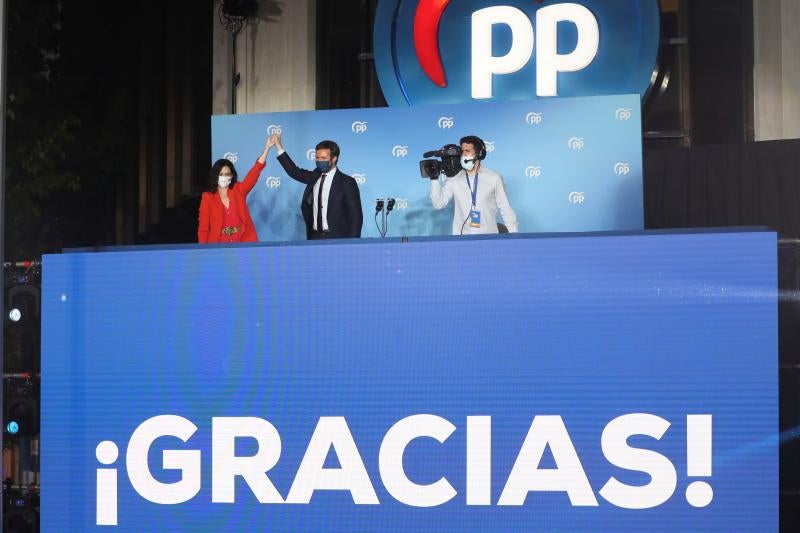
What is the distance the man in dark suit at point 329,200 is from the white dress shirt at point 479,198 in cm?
60

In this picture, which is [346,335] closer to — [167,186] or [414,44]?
[414,44]

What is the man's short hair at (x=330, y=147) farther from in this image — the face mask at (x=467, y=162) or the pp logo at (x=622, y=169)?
the pp logo at (x=622, y=169)

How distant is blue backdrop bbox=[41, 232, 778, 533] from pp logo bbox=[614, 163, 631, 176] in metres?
5.27

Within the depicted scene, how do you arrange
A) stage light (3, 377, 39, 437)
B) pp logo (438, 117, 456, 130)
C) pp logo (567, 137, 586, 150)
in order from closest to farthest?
A: stage light (3, 377, 39, 437)
pp logo (567, 137, 586, 150)
pp logo (438, 117, 456, 130)

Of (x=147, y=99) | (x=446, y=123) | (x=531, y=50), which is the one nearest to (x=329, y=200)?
(x=446, y=123)

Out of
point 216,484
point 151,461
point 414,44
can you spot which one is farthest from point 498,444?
point 414,44

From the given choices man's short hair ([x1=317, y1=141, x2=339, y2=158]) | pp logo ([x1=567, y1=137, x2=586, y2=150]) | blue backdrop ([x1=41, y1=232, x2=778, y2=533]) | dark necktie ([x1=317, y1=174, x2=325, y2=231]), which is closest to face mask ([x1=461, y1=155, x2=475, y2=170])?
pp logo ([x1=567, y1=137, x2=586, y2=150])

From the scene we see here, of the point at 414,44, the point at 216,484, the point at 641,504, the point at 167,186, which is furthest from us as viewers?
the point at 167,186

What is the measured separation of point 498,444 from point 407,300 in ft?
1.45

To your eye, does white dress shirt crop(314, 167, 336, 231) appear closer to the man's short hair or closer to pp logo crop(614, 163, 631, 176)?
the man's short hair

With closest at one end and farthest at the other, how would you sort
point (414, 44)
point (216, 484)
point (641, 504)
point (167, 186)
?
point (641, 504) → point (216, 484) → point (414, 44) → point (167, 186)

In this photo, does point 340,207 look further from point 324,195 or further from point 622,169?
point 622,169

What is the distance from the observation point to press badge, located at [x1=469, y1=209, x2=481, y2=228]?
301 inches

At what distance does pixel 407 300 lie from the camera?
9.12 feet
